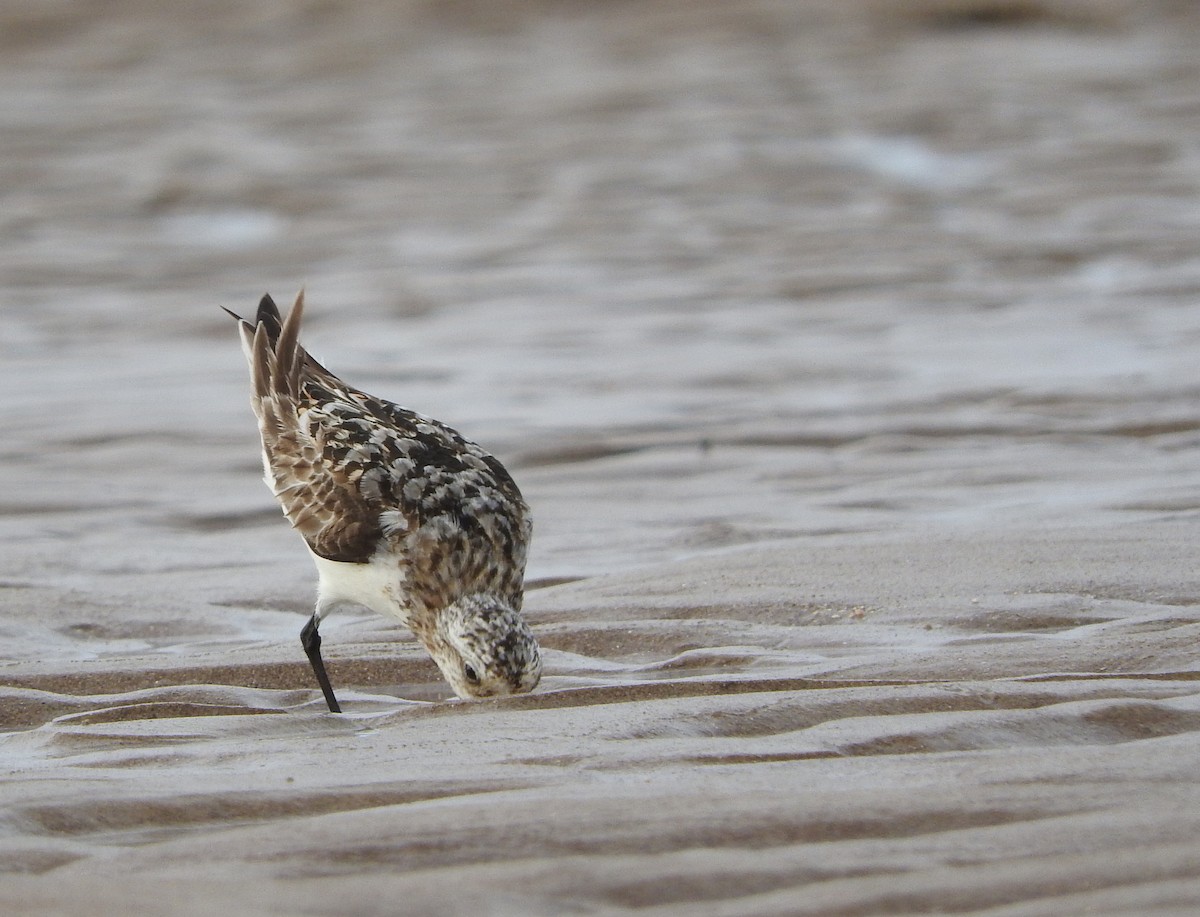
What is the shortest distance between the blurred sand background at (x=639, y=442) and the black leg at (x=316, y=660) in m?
0.07

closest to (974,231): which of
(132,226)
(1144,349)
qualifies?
(1144,349)

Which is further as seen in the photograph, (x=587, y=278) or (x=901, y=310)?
(x=587, y=278)

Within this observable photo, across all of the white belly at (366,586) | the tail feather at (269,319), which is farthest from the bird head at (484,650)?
the tail feather at (269,319)

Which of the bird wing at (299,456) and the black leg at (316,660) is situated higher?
the bird wing at (299,456)

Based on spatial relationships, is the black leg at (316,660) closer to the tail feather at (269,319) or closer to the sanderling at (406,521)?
the sanderling at (406,521)

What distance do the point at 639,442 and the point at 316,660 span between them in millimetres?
2983

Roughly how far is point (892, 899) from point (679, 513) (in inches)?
151

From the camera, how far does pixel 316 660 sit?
4.47 meters

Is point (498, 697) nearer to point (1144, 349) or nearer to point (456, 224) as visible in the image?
point (1144, 349)

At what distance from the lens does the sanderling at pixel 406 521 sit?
4.60 meters

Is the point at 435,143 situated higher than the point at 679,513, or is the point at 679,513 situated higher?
the point at 435,143

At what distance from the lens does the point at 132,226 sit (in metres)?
12.7

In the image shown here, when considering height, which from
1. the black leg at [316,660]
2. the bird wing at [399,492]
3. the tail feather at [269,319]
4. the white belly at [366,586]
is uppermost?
the tail feather at [269,319]

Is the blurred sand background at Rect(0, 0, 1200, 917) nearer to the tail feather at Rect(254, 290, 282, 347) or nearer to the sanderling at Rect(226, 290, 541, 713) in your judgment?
the sanderling at Rect(226, 290, 541, 713)
